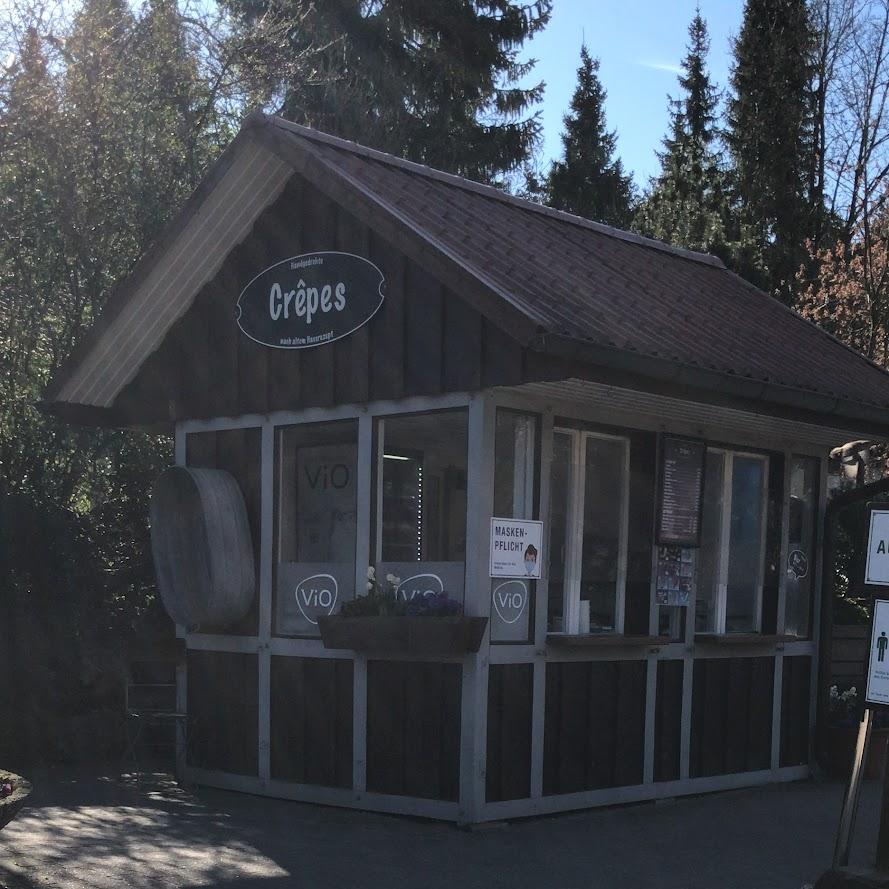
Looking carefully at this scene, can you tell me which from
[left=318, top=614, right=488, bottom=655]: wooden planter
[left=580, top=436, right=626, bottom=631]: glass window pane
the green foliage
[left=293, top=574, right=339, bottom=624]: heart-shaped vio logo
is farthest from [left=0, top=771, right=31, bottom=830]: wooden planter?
the green foliage

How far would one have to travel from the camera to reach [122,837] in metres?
8.70

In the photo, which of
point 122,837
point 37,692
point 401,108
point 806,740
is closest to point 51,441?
point 37,692

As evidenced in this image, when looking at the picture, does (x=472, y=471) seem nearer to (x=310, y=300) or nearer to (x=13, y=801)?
(x=310, y=300)

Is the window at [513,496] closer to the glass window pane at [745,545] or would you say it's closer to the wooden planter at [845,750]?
the glass window pane at [745,545]

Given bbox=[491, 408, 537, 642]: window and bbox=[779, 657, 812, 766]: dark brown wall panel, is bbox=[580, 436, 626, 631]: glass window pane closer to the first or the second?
bbox=[491, 408, 537, 642]: window

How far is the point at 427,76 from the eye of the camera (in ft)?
91.1

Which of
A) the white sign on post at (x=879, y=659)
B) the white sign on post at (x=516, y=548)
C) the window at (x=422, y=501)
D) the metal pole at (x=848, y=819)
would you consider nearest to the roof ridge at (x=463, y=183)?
the window at (x=422, y=501)

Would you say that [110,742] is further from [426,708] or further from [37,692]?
[426,708]

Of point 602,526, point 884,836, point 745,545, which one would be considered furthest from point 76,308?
point 884,836

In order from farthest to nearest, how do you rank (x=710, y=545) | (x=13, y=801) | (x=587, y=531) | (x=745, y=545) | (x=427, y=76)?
(x=427, y=76) < (x=745, y=545) < (x=710, y=545) < (x=587, y=531) < (x=13, y=801)

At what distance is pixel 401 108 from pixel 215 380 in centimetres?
1771

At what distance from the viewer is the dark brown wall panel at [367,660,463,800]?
29.6 ft

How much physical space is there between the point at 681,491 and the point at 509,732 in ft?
7.59

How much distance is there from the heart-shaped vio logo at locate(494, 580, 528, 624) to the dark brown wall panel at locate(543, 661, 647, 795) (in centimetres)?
46
